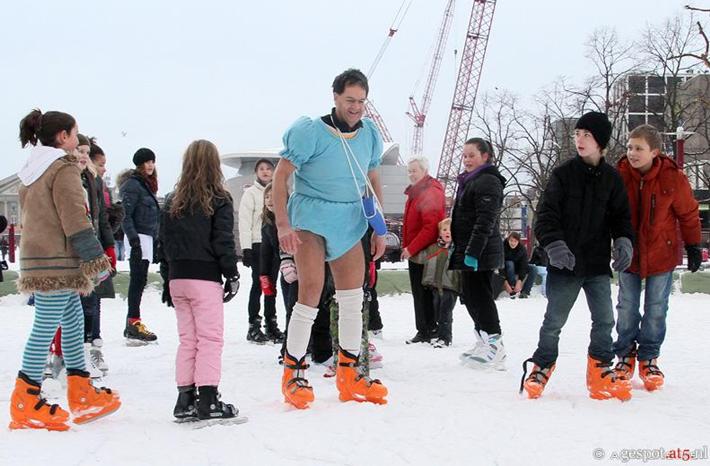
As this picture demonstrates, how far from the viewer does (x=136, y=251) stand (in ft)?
22.6

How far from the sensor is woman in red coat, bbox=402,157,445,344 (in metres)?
7.06

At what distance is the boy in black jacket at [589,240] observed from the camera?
4.37 meters

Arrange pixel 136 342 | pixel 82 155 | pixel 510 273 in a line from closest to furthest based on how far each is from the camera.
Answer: pixel 82 155, pixel 136 342, pixel 510 273

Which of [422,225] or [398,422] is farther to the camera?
[422,225]

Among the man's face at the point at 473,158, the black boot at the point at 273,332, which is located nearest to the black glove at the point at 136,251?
the black boot at the point at 273,332

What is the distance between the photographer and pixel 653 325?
4.70 metres

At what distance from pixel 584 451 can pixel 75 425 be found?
8.71ft

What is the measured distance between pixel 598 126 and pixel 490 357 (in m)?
1.98

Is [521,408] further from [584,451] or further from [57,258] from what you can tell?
[57,258]

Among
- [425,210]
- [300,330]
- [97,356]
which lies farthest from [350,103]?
[425,210]

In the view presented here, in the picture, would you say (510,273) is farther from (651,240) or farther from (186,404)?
(186,404)

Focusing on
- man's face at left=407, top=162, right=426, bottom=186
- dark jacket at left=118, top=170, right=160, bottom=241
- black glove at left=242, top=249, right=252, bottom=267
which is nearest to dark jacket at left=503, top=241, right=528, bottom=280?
man's face at left=407, top=162, right=426, bottom=186

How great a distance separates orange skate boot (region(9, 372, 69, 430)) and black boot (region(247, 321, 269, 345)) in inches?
130

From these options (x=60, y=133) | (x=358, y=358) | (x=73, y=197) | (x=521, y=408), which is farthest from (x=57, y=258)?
(x=521, y=408)
